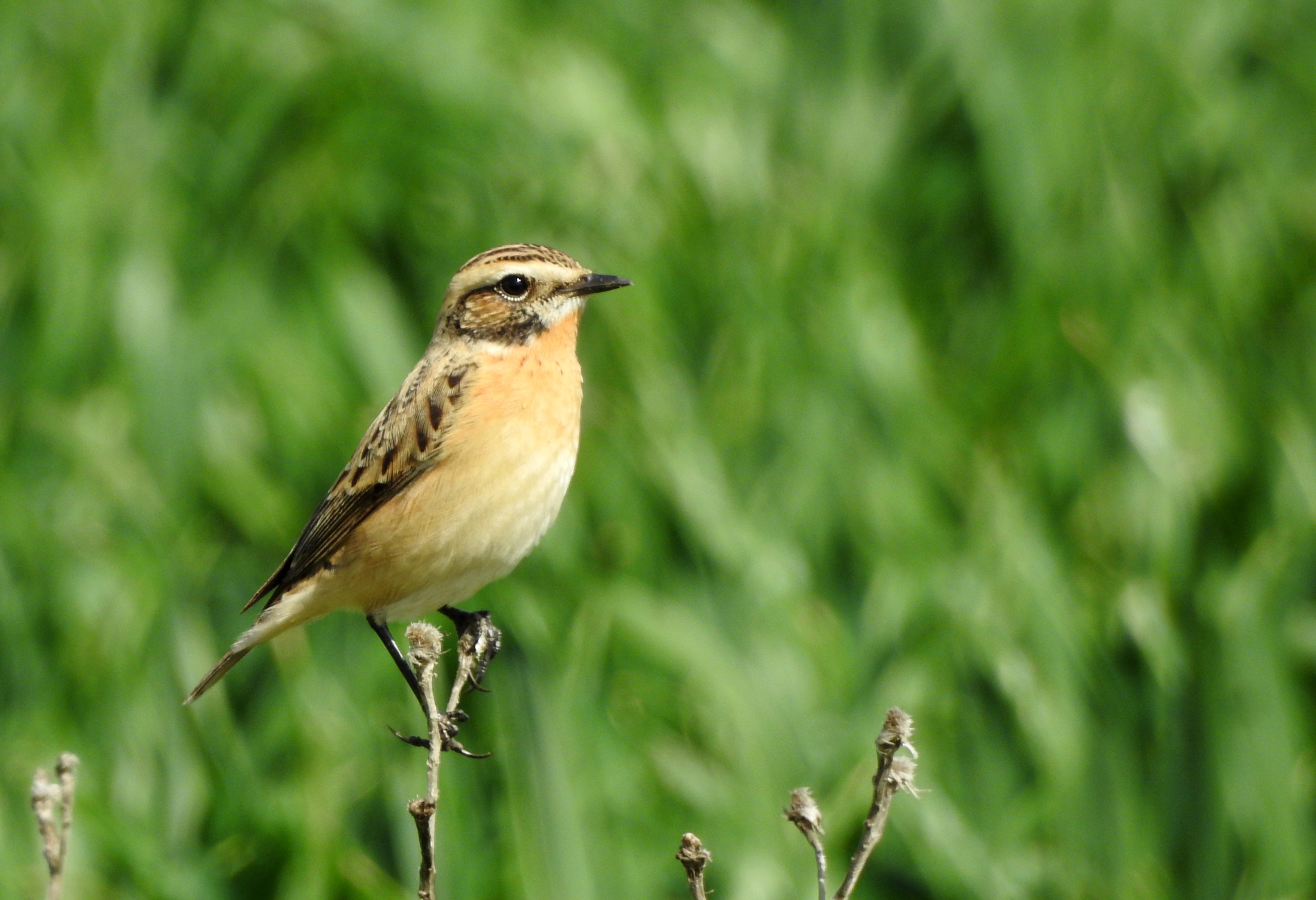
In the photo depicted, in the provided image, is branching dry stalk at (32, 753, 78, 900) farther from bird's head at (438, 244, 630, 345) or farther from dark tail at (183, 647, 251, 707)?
bird's head at (438, 244, 630, 345)

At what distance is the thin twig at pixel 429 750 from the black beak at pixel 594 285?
3.25ft

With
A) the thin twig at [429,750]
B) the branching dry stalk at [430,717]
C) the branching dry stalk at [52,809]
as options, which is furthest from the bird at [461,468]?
the branching dry stalk at [52,809]

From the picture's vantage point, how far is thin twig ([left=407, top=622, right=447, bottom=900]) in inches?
82.0

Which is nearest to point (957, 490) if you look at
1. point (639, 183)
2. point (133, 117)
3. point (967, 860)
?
point (967, 860)

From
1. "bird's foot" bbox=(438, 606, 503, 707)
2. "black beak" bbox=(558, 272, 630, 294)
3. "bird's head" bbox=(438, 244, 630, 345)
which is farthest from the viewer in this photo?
"bird's head" bbox=(438, 244, 630, 345)

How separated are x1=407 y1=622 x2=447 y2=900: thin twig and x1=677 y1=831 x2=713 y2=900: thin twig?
327 mm

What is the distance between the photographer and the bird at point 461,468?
10.9 feet

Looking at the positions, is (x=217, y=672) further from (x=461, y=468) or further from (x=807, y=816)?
(x=807, y=816)

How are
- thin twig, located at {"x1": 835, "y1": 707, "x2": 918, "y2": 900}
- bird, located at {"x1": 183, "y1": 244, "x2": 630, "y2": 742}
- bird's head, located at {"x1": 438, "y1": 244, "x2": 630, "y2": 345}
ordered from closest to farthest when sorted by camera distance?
1. thin twig, located at {"x1": 835, "y1": 707, "x2": 918, "y2": 900}
2. bird, located at {"x1": 183, "y1": 244, "x2": 630, "y2": 742}
3. bird's head, located at {"x1": 438, "y1": 244, "x2": 630, "y2": 345}

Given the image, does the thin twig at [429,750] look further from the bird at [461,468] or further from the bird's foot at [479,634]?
the bird at [461,468]

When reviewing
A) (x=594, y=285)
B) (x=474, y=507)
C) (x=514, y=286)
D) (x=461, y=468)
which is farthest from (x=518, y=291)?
(x=474, y=507)

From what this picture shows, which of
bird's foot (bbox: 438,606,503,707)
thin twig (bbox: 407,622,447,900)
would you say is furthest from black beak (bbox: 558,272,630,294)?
thin twig (bbox: 407,622,447,900)

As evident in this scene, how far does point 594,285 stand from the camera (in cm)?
340

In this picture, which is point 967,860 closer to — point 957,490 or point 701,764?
point 701,764
